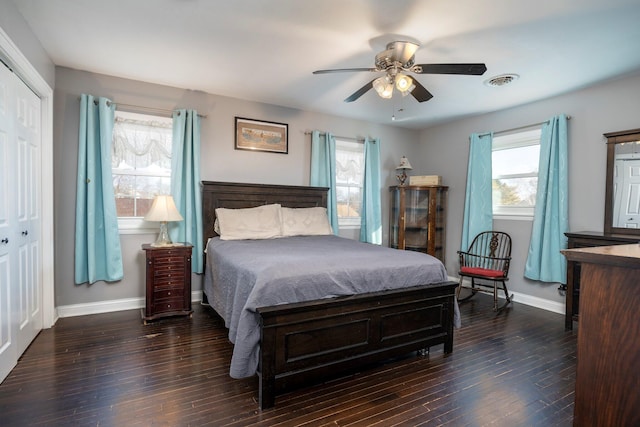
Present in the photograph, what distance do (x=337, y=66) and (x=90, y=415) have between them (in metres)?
3.18

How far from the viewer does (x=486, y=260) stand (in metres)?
4.43

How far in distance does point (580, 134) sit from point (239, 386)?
423 centimetres

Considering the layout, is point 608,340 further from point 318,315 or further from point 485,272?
point 485,272

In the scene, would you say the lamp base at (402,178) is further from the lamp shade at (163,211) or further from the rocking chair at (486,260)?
the lamp shade at (163,211)

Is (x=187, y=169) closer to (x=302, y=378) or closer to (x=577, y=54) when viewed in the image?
(x=302, y=378)

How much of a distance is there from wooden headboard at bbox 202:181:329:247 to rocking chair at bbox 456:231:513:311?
208cm

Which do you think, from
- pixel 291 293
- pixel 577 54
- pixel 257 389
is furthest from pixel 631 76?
pixel 257 389

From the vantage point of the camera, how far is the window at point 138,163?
3561 mm

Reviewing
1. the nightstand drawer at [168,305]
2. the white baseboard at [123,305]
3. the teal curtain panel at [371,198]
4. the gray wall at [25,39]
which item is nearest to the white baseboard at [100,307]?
the white baseboard at [123,305]

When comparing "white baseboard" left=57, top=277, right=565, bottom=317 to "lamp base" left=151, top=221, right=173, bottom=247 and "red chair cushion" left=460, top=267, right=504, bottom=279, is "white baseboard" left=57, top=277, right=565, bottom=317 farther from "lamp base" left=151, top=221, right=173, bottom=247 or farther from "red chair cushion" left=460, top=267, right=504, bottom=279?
"lamp base" left=151, top=221, right=173, bottom=247

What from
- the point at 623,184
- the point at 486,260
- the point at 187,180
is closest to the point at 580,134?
the point at 623,184

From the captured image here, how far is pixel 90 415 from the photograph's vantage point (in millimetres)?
1798

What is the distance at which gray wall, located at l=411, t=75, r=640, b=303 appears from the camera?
10.9 ft

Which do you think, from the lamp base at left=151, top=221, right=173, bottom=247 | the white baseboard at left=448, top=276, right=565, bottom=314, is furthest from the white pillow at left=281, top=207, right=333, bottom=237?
the white baseboard at left=448, top=276, right=565, bottom=314
